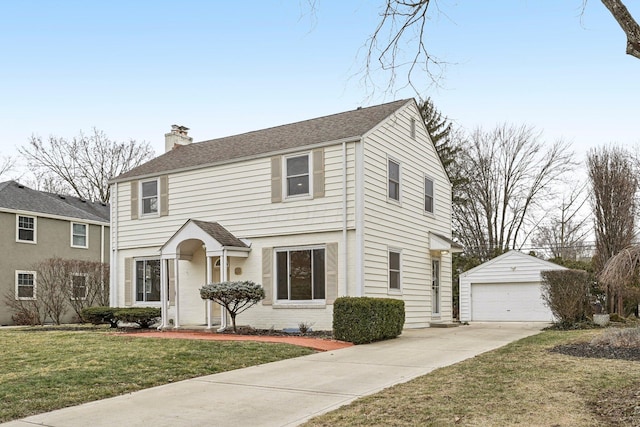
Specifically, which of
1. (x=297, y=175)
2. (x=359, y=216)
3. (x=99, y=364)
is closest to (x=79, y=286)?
(x=297, y=175)

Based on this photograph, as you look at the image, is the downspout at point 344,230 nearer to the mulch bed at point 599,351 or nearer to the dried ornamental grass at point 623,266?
the mulch bed at point 599,351

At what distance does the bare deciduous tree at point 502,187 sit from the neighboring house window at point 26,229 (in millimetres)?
23855

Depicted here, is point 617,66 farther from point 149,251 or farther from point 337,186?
point 149,251

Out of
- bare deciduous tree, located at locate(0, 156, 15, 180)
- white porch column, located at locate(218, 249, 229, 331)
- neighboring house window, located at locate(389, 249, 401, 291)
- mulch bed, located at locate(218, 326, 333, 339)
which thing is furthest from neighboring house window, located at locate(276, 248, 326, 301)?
bare deciduous tree, located at locate(0, 156, 15, 180)

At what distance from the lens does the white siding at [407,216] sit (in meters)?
15.5

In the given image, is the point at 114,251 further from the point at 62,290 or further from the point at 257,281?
the point at 257,281

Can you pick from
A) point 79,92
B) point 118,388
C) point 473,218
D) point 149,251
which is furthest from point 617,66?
point 473,218

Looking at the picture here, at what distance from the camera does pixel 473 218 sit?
37094 millimetres

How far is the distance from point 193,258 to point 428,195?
25.2 ft

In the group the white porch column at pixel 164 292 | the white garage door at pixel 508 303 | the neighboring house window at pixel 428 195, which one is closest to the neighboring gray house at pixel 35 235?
the white porch column at pixel 164 292

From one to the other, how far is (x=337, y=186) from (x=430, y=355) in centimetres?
595

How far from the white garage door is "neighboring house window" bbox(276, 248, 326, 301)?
36.9 ft

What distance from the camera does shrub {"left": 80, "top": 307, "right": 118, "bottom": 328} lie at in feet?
58.2

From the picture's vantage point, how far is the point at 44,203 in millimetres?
26594
